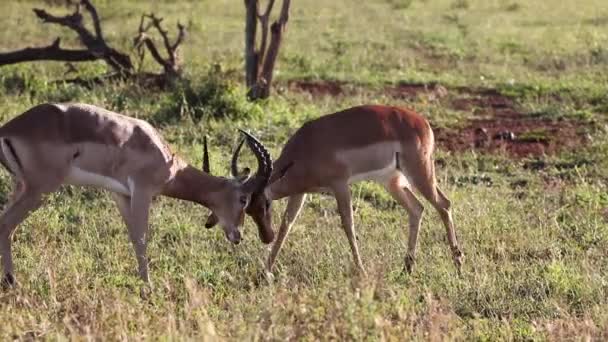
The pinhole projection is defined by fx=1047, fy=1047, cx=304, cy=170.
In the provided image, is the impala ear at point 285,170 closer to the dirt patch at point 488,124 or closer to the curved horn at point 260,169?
the curved horn at point 260,169

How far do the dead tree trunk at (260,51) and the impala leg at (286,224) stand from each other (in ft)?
16.6

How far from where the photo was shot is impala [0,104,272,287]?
5598mm

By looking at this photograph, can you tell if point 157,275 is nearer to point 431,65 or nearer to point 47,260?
point 47,260

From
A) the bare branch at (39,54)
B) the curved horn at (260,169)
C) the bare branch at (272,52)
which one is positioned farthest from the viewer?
the bare branch at (272,52)

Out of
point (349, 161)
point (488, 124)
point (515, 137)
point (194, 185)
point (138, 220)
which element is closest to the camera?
point (138, 220)

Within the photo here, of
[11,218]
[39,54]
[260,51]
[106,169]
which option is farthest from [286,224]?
[39,54]

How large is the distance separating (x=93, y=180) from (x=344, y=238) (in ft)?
5.96

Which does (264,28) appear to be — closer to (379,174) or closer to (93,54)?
(93,54)

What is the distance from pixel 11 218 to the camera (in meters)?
5.60

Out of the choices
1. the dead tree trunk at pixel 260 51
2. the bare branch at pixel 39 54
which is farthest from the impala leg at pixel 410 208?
the bare branch at pixel 39 54

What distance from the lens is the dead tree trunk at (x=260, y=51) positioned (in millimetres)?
11875

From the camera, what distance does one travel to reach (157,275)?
6.05 meters

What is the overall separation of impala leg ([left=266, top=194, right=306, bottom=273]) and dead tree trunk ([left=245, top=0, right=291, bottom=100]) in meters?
5.05

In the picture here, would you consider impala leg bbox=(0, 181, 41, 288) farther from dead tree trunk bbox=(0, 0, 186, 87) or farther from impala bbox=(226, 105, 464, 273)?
dead tree trunk bbox=(0, 0, 186, 87)
